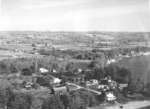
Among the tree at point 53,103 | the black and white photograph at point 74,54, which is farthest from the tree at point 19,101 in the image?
the tree at point 53,103

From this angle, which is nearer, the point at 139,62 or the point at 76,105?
the point at 76,105

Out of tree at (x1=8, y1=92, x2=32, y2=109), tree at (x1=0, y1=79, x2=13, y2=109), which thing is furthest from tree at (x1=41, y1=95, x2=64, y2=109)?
tree at (x1=0, y1=79, x2=13, y2=109)

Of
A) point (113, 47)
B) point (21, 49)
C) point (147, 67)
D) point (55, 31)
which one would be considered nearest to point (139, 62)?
point (147, 67)

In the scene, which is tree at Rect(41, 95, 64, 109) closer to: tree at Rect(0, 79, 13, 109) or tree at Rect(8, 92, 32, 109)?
tree at Rect(8, 92, 32, 109)

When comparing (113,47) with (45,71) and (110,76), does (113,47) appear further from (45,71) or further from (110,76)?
(45,71)

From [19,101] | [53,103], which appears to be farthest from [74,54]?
[19,101]

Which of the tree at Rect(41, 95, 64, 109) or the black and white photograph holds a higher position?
the black and white photograph

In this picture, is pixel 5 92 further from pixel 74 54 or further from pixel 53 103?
pixel 74 54

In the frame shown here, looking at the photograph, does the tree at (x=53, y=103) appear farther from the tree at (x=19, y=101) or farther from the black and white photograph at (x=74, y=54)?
the tree at (x=19, y=101)
